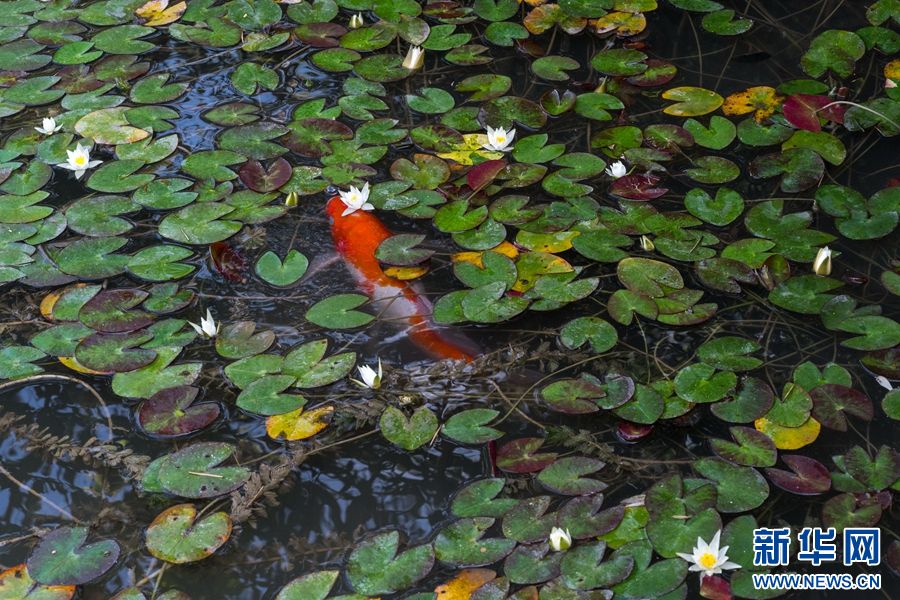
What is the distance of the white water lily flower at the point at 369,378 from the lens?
2350 mm

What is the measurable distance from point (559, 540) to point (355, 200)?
134 cm

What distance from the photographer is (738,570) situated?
195 cm

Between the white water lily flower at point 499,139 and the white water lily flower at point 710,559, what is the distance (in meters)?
1.59

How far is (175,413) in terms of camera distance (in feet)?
7.70

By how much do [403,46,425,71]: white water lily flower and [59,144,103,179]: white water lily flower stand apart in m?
1.24

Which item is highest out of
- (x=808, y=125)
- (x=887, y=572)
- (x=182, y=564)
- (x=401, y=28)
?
(x=401, y=28)

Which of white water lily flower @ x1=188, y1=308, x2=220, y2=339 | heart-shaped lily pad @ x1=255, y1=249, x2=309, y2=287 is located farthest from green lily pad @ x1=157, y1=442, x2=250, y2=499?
heart-shaped lily pad @ x1=255, y1=249, x2=309, y2=287

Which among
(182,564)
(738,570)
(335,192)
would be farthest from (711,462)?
(335,192)

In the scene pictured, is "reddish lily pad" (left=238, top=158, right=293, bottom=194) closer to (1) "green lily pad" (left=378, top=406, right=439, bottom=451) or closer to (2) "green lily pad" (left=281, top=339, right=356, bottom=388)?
(2) "green lily pad" (left=281, top=339, right=356, bottom=388)

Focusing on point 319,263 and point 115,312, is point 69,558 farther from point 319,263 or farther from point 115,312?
point 319,263

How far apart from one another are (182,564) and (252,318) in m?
0.80

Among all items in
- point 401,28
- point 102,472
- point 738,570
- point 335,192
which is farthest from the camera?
point 401,28

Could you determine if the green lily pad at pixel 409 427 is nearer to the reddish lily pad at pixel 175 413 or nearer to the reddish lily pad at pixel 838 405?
the reddish lily pad at pixel 175 413

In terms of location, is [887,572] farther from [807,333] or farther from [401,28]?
[401,28]
